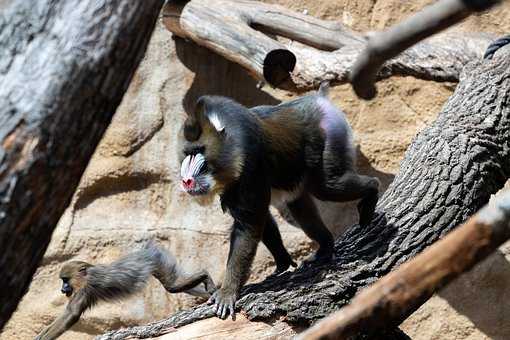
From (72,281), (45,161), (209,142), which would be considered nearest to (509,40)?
(209,142)

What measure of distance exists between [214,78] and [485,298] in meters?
2.49

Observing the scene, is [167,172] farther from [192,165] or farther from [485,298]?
[485,298]

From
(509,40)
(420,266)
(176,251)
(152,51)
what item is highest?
(420,266)

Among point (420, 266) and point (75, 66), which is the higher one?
point (75, 66)

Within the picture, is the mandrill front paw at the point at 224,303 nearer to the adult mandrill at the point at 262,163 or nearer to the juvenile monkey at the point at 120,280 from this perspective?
the adult mandrill at the point at 262,163

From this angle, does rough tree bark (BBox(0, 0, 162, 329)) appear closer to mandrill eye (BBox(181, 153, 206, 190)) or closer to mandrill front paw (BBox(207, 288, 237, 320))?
mandrill front paw (BBox(207, 288, 237, 320))

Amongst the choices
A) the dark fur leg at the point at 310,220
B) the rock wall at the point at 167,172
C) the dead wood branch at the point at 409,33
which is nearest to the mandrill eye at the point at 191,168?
the dark fur leg at the point at 310,220

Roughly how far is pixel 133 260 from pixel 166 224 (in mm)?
1182

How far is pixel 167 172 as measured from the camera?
22.9ft

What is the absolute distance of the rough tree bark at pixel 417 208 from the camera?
14.3ft

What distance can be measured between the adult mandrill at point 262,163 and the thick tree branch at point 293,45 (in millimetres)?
622

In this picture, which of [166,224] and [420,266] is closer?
[420,266]

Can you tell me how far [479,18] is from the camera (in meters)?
6.86

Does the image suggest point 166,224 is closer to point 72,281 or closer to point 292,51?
point 72,281
